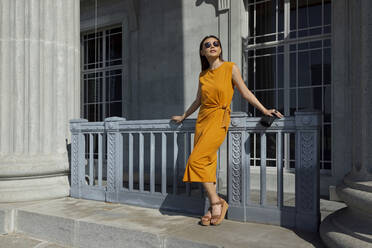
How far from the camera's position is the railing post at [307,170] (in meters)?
3.38

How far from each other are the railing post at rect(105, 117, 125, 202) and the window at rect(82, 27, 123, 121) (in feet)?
14.8

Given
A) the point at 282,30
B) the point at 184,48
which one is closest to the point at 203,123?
the point at 282,30

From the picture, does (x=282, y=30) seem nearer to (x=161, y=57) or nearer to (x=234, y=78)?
(x=161, y=57)

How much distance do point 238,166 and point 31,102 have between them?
3384 millimetres

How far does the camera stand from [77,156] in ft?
17.8

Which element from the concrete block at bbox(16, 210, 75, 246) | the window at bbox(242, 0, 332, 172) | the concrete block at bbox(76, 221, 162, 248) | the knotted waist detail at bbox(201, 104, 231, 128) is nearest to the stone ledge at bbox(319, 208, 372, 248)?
the knotted waist detail at bbox(201, 104, 231, 128)

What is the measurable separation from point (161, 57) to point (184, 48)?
0.68 metres

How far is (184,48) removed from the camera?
311 inches

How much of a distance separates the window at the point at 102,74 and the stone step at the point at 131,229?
16.4ft

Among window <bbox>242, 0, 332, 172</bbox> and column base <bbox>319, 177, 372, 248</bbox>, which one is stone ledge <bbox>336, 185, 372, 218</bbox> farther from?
window <bbox>242, 0, 332, 172</bbox>

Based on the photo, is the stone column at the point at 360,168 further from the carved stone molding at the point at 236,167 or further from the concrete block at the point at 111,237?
the concrete block at the point at 111,237

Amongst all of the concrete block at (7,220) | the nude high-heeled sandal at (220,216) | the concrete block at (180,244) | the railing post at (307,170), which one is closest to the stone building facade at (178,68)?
the railing post at (307,170)

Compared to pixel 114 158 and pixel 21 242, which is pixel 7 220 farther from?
pixel 114 158

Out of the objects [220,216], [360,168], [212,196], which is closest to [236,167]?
[212,196]
